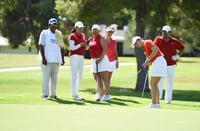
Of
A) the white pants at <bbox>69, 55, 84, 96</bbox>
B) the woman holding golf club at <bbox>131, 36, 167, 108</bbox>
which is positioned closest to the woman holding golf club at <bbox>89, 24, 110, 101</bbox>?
the white pants at <bbox>69, 55, 84, 96</bbox>

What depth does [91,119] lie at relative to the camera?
964cm

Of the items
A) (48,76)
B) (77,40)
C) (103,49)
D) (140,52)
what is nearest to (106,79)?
(103,49)

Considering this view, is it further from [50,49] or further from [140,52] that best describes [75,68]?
[140,52]

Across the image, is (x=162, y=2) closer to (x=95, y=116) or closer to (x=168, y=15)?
(x=168, y=15)

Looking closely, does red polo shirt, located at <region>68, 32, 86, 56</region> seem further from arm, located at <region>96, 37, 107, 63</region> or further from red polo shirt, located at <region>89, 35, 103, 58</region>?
arm, located at <region>96, 37, 107, 63</region>

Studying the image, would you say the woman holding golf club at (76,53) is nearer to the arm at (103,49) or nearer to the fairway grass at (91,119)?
the arm at (103,49)

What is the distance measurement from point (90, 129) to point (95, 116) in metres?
1.52

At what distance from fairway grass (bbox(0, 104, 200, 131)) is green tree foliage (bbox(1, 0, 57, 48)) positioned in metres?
54.8

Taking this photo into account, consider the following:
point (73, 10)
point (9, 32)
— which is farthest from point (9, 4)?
point (9, 32)

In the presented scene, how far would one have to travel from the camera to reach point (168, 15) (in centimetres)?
2022

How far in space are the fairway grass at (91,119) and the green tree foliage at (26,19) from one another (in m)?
54.8

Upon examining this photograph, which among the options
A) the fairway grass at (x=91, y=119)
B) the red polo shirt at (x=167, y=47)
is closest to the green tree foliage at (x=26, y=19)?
the red polo shirt at (x=167, y=47)

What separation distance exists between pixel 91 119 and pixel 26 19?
64.8 meters

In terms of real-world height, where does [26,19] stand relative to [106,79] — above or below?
above
